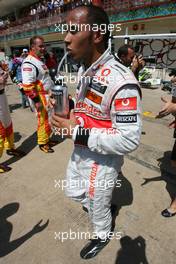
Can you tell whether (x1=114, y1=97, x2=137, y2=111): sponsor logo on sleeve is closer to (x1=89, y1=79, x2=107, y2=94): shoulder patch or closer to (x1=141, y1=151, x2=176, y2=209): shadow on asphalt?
(x1=89, y1=79, x2=107, y2=94): shoulder patch

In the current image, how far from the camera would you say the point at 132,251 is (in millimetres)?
2102

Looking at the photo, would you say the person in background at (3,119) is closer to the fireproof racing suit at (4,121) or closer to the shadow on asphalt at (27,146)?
the fireproof racing suit at (4,121)

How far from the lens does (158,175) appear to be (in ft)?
10.6

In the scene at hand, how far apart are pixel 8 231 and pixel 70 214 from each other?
699 mm

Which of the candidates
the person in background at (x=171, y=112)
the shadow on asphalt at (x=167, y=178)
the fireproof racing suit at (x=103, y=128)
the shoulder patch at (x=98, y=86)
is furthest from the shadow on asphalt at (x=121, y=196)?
the shoulder patch at (x=98, y=86)

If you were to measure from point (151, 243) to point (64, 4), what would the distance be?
19320 mm

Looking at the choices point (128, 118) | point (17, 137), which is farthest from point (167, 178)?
point (17, 137)

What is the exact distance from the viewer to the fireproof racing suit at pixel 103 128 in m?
1.34

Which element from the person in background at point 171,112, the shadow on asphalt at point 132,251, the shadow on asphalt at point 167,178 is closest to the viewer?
the person in background at point 171,112

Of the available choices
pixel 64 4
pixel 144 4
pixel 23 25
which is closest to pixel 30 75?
pixel 144 4

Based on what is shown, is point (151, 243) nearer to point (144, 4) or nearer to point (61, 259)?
point (61, 259)

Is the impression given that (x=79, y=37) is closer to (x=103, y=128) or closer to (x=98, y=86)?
(x=98, y=86)

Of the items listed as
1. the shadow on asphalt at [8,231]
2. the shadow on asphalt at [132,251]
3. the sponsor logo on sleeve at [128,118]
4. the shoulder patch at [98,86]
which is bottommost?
the shadow on asphalt at [132,251]

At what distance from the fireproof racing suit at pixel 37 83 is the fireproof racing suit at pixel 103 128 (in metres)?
1.96
